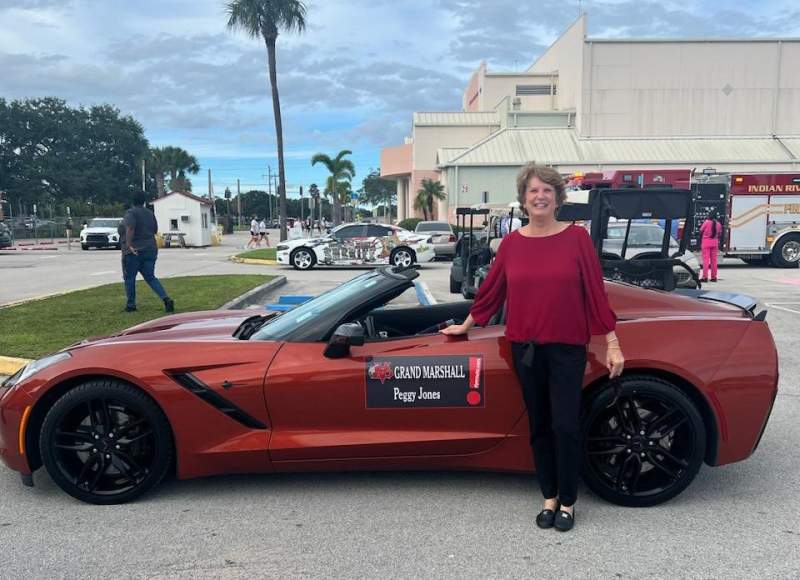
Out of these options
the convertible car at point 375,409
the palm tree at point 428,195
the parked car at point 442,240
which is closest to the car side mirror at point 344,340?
the convertible car at point 375,409

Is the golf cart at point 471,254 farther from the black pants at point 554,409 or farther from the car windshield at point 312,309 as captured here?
the black pants at point 554,409

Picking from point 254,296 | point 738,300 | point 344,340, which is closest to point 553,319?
point 344,340

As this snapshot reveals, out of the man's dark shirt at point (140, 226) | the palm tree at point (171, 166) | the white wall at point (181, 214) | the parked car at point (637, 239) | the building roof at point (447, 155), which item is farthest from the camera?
the palm tree at point (171, 166)

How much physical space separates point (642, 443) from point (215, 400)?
2196 millimetres

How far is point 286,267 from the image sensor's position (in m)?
20.0

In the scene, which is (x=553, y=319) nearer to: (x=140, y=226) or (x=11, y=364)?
(x=11, y=364)

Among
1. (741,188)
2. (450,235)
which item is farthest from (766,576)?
(450,235)

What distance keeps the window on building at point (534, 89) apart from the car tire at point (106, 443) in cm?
4940

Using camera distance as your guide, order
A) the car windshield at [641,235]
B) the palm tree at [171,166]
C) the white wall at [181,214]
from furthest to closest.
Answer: the palm tree at [171,166] → the white wall at [181,214] → the car windshield at [641,235]

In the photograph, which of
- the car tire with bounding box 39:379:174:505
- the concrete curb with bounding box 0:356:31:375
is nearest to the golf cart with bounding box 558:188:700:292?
the car tire with bounding box 39:379:174:505

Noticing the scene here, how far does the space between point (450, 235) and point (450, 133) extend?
97.8 feet

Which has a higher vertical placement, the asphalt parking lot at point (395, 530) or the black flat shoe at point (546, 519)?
the black flat shoe at point (546, 519)

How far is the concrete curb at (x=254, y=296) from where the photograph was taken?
33.4 ft

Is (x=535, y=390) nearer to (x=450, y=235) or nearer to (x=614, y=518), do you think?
(x=614, y=518)
